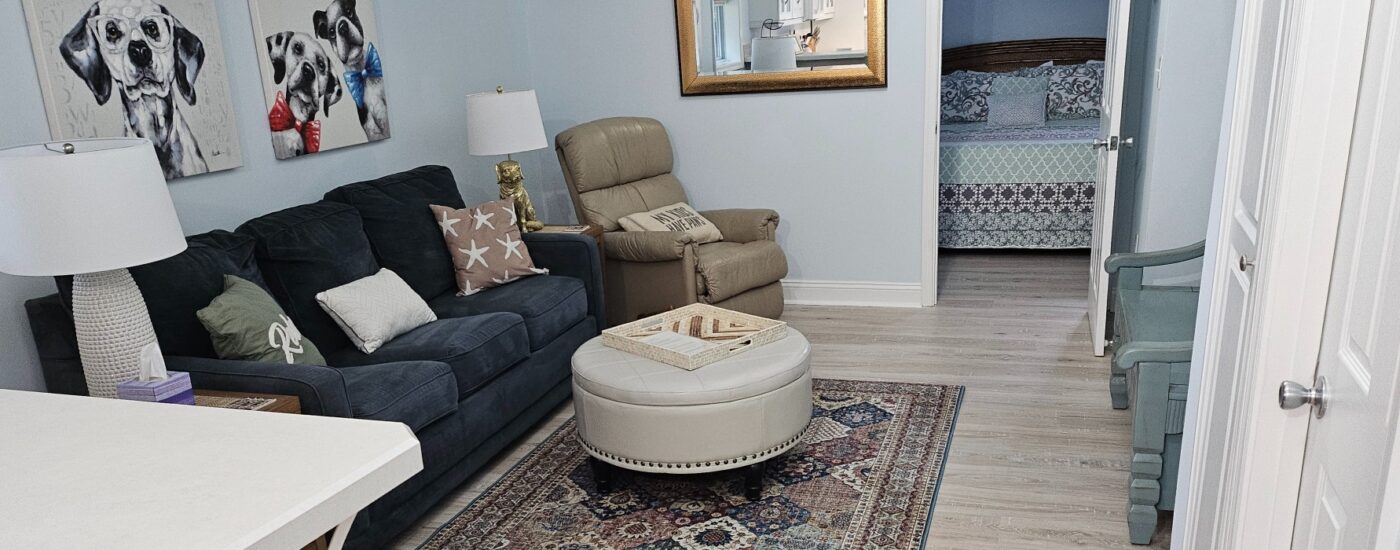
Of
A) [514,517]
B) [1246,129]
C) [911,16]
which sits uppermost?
[911,16]

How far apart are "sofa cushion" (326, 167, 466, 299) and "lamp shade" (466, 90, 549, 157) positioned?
34cm

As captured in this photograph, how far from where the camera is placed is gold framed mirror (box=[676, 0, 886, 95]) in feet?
15.0

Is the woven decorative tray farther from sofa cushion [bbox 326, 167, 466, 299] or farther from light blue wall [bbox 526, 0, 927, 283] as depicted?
light blue wall [bbox 526, 0, 927, 283]

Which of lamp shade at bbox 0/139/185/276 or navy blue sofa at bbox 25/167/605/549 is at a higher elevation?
lamp shade at bbox 0/139/185/276

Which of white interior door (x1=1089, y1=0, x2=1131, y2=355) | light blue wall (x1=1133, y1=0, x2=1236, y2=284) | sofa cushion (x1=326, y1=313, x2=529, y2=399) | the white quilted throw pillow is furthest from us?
white interior door (x1=1089, y1=0, x2=1131, y2=355)

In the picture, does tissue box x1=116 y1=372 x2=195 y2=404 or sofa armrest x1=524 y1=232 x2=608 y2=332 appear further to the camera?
sofa armrest x1=524 y1=232 x2=608 y2=332

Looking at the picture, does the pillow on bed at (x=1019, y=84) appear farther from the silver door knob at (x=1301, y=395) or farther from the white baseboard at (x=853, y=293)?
the silver door knob at (x=1301, y=395)

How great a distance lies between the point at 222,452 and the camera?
1114 mm

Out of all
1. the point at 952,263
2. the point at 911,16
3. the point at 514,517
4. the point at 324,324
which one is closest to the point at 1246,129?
the point at 514,517

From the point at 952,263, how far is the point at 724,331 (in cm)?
300

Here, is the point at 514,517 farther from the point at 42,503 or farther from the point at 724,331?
the point at 42,503

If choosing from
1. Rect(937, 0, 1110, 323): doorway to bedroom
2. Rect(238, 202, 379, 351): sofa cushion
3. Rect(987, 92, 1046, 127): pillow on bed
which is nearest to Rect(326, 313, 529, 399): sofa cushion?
Rect(238, 202, 379, 351): sofa cushion

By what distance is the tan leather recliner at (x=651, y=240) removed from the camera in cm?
424

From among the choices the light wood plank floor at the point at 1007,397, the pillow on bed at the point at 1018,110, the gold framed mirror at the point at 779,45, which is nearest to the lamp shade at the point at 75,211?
the light wood plank floor at the point at 1007,397
